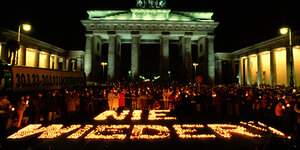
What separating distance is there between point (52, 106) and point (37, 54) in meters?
30.2

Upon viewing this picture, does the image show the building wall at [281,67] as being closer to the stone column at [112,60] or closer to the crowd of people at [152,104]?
the crowd of people at [152,104]

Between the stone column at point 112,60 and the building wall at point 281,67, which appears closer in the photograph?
the building wall at point 281,67

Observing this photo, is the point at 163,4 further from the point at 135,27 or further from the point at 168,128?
the point at 168,128

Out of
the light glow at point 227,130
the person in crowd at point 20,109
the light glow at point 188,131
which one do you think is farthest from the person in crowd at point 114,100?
the light glow at point 227,130

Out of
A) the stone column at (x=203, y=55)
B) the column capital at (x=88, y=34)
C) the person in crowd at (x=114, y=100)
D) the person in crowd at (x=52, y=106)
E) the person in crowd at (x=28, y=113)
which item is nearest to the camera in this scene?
the person in crowd at (x=28, y=113)

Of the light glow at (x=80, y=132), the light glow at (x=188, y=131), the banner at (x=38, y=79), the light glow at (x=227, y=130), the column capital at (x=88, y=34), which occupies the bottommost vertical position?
the light glow at (x=227, y=130)

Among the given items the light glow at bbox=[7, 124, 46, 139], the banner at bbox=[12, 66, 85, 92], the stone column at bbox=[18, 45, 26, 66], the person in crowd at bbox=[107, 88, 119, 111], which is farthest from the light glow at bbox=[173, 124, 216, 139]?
the stone column at bbox=[18, 45, 26, 66]

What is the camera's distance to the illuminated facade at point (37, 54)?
25.7 m

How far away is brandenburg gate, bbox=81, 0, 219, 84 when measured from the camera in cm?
3644

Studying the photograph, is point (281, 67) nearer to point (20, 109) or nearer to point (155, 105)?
point (155, 105)

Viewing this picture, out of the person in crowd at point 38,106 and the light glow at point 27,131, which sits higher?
the person in crowd at point 38,106

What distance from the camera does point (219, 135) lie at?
782 centimetres

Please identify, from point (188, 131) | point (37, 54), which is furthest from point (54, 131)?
point (37, 54)

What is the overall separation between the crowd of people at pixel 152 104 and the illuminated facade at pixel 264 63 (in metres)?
20.6
